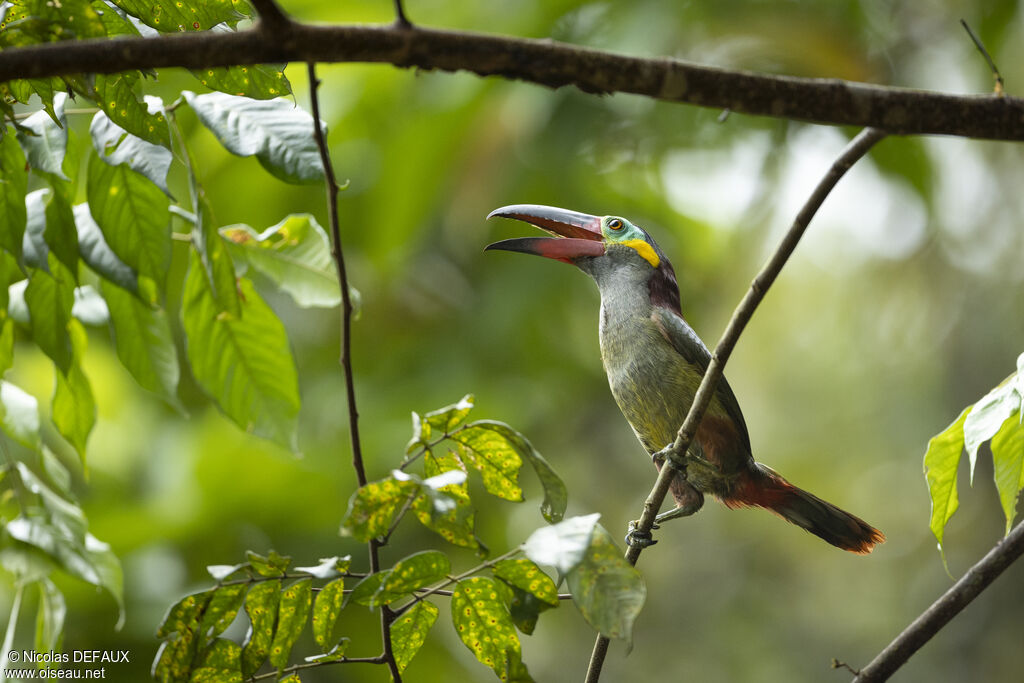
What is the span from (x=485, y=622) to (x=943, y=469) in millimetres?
880

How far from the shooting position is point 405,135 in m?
5.20

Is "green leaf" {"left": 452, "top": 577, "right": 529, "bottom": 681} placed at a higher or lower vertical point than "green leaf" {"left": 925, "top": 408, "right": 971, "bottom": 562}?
lower

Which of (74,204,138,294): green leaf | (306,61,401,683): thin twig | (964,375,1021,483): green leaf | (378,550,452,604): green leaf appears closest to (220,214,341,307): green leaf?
(74,204,138,294): green leaf

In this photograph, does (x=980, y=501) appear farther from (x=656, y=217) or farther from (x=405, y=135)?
(x=405, y=135)

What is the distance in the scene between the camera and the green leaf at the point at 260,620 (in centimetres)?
139

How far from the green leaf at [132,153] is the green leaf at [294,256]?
0.40 metres

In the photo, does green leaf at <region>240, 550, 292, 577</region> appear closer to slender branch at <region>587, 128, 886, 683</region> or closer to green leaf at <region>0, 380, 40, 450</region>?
slender branch at <region>587, 128, 886, 683</region>

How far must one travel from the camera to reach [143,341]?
1.92m

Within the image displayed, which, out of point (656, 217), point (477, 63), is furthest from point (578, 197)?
point (477, 63)

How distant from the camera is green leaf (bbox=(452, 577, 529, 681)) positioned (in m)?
1.37

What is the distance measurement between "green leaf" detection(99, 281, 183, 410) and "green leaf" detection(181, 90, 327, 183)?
1.48 feet

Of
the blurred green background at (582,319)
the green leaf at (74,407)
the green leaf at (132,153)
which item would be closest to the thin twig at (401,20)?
the green leaf at (132,153)

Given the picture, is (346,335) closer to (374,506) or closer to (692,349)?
(374,506)

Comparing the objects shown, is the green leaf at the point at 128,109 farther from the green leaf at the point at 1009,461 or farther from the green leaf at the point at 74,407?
the green leaf at the point at 1009,461
